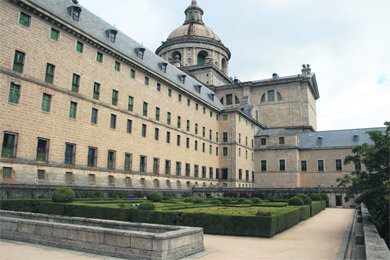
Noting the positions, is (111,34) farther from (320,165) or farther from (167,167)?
(320,165)

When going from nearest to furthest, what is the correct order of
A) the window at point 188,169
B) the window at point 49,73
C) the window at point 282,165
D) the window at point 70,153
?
the window at point 49,73 → the window at point 70,153 → the window at point 188,169 → the window at point 282,165

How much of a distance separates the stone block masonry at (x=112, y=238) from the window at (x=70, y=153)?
1514 centimetres

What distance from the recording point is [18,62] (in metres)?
23.1

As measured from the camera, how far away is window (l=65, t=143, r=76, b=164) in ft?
86.2

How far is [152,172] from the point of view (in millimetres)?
36156

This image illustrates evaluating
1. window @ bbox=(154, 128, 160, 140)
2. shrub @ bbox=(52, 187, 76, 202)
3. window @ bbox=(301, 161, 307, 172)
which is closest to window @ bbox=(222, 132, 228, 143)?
window @ bbox=(301, 161, 307, 172)

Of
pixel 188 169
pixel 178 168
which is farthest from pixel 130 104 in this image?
pixel 188 169

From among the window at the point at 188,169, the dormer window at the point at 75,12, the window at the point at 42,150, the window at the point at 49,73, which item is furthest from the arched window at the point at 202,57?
the window at the point at 42,150

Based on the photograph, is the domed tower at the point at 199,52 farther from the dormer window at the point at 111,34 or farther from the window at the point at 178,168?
the dormer window at the point at 111,34

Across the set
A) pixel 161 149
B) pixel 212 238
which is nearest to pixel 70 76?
pixel 161 149

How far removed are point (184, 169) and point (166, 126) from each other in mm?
6778

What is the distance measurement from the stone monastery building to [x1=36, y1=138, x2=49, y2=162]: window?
0.26 ft

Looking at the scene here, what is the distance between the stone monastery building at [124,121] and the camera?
23.2m

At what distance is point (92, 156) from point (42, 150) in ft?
17.1
